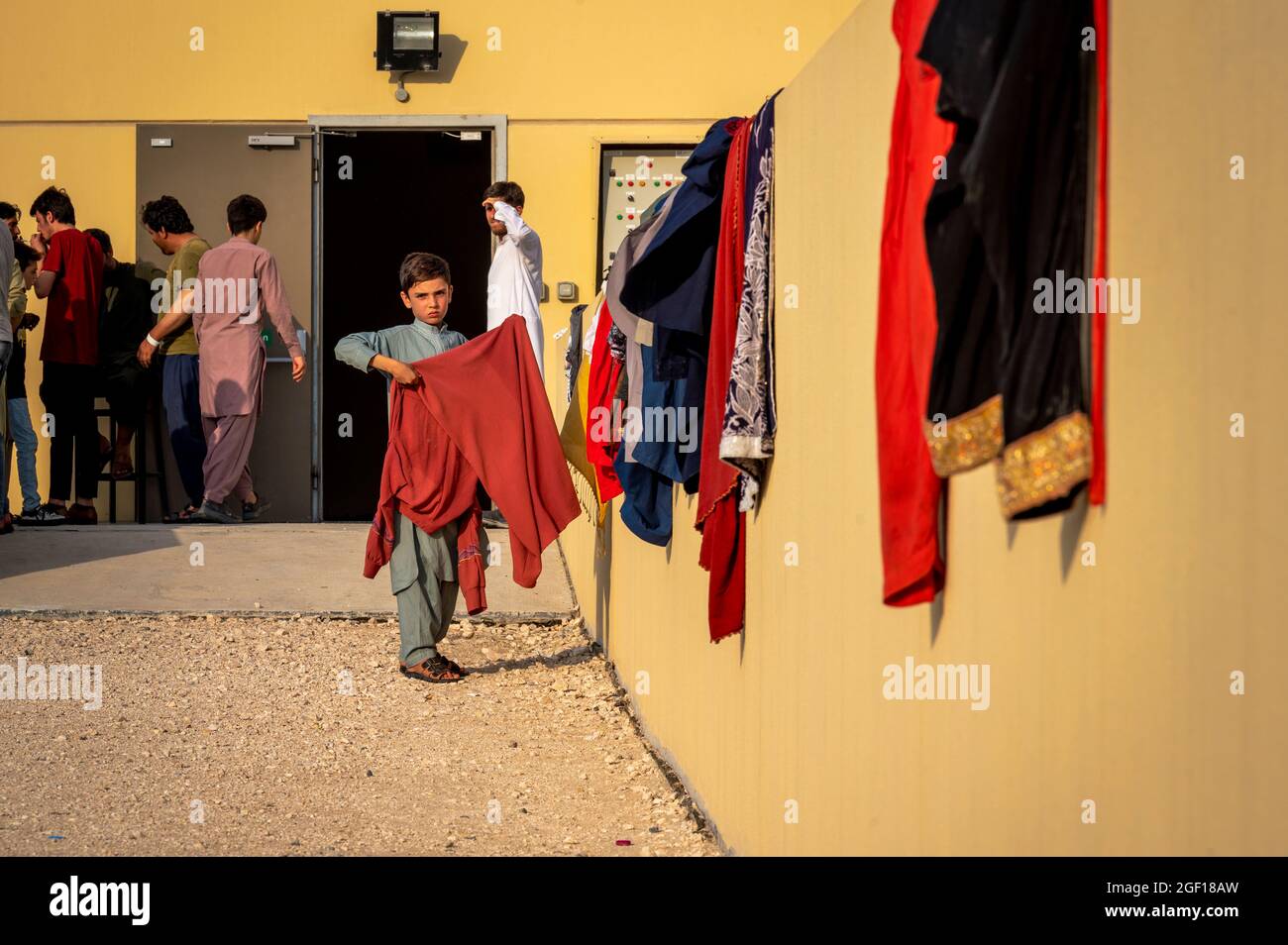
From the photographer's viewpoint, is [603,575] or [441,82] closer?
[603,575]

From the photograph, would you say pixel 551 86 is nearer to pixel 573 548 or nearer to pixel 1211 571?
pixel 573 548

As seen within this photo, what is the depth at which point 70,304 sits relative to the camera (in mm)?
9648

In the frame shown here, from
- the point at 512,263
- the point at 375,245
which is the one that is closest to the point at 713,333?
the point at 512,263

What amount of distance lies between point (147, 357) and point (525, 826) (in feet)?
19.5

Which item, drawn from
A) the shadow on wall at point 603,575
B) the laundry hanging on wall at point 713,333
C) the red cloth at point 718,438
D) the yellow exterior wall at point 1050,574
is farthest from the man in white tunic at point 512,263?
the red cloth at point 718,438

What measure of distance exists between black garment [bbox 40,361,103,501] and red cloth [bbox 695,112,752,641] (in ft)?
21.2

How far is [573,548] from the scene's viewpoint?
8.98m

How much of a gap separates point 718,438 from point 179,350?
6592mm

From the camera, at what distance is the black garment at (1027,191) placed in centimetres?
182

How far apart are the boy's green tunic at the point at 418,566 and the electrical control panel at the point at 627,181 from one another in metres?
4.12

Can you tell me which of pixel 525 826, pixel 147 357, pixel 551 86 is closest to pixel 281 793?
pixel 525 826

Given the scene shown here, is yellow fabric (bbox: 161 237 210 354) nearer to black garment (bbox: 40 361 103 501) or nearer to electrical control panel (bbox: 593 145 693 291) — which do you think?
black garment (bbox: 40 361 103 501)

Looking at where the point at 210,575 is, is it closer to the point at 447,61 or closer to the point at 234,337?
the point at 234,337
